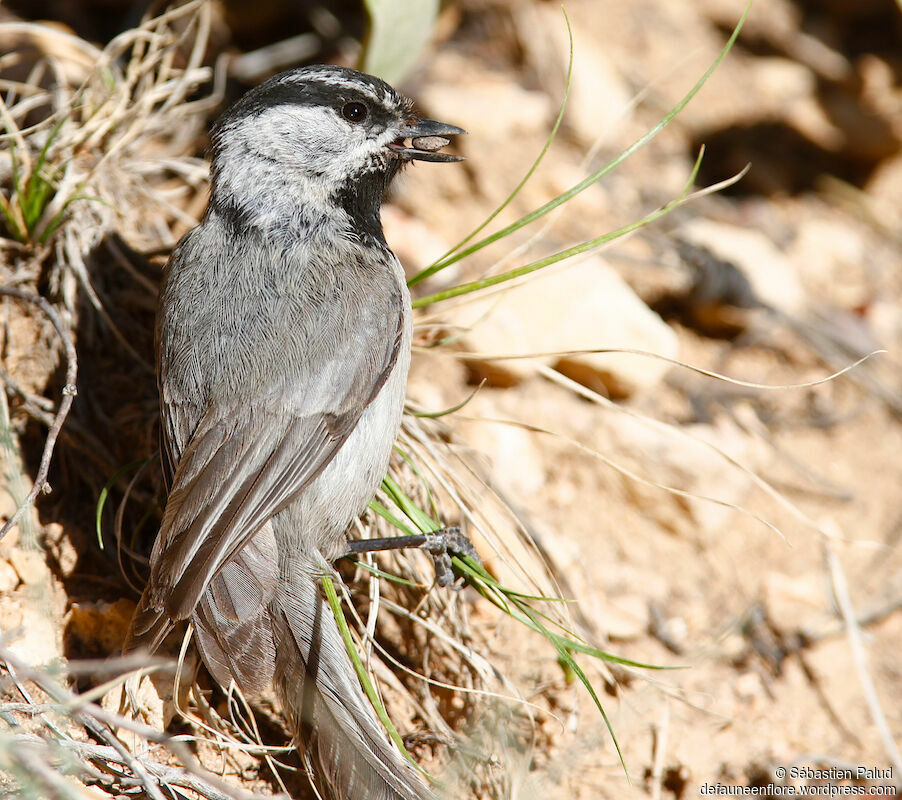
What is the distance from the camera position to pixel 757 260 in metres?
Answer: 4.57

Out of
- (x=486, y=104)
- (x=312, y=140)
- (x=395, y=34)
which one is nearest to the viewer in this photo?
(x=312, y=140)

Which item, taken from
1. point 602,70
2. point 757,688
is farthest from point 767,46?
point 757,688

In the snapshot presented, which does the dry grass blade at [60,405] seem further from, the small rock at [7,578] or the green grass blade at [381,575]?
the green grass blade at [381,575]

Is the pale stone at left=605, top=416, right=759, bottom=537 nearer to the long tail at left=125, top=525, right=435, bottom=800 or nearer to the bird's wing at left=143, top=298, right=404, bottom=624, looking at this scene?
the bird's wing at left=143, top=298, right=404, bottom=624

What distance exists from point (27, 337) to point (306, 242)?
1103mm

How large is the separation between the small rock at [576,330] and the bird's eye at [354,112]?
92 cm

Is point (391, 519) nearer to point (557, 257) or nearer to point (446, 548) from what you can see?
point (446, 548)

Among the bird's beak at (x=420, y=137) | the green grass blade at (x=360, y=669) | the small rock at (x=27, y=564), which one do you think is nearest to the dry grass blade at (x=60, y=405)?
the small rock at (x=27, y=564)

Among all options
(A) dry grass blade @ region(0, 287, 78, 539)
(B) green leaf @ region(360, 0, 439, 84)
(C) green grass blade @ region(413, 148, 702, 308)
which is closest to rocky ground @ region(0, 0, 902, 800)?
(C) green grass blade @ region(413, 148, 702, 308)

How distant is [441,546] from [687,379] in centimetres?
185

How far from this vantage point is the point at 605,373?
3.88 meters

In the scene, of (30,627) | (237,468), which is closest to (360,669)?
(237,468)

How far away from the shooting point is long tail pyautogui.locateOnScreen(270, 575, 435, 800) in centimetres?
247

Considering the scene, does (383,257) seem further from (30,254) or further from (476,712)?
(476,712)
